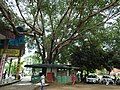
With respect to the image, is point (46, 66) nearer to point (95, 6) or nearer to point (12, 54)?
point (12, 54)

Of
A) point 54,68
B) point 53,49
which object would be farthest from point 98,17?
point 54,68

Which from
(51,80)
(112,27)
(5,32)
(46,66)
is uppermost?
(112,27)

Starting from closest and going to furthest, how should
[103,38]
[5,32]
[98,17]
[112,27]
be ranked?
1. [5,32]
2. [98,17]
3. [112,27]
4. [103,38]

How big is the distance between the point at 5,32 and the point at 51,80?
1408cm

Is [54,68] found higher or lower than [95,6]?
lower

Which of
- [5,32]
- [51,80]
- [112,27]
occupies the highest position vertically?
[112,27]

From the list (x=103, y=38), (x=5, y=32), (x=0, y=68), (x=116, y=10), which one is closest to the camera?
(x=5, y=32)

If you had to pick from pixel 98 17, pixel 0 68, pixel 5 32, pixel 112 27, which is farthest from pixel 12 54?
pixel 112 27

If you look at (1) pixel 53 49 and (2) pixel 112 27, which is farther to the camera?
(1) pixel 53 49

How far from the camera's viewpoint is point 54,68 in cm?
2920

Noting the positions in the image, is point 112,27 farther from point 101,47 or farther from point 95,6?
point 101,47

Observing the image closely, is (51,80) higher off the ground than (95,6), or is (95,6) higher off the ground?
(95,6)

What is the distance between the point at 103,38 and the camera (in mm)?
27656

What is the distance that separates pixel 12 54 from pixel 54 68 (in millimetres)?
7204
